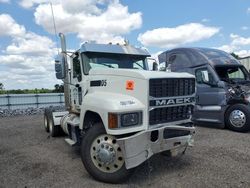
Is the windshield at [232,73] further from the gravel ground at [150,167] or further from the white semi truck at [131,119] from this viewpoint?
the white semi truck at [131,119]

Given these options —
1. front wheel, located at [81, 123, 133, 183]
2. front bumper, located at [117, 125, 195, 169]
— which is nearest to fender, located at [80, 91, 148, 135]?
front bumper, located at [117, 125, 195, 169]

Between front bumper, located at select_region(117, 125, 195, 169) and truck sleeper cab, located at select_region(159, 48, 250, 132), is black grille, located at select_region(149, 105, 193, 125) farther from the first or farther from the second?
truck sleeper cab, located at select_region(159, 48, 250, 132)

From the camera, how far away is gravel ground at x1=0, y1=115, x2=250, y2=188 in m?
4.79

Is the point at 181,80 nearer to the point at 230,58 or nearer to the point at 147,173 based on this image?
the point at 147,173

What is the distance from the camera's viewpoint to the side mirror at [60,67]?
21.8 ft

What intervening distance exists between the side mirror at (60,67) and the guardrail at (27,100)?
13.0 m

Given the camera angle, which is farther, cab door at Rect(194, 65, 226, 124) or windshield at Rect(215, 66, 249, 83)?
windshield at Rect(215, 66, 249, 83)

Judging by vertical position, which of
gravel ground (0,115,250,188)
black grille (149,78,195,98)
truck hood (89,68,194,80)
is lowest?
gravel ground (0,115,250,188)

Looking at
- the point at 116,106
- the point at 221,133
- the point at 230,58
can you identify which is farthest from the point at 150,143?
the point at 230,58

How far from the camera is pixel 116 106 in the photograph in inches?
174

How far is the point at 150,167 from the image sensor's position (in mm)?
5371

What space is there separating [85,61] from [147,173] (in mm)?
2779

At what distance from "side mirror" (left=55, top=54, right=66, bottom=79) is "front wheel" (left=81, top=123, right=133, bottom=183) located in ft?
7.48

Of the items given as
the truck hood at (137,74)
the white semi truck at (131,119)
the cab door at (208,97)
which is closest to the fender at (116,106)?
the white semi truck at (131,119)
